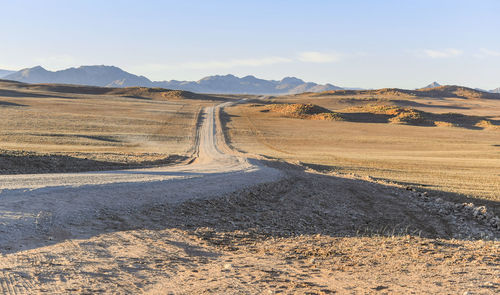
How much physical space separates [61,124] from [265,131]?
24.8 metres

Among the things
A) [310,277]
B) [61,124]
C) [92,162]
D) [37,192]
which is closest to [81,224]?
[37,192]

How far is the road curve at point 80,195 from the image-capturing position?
9.34 m

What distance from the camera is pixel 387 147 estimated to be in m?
43.7

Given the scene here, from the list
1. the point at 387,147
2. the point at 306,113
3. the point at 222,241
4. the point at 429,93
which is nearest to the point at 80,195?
the point at 222,241

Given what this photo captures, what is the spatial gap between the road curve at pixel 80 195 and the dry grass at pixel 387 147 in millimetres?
11011

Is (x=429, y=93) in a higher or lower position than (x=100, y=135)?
higher

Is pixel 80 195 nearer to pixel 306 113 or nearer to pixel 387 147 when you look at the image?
pixel 387 147

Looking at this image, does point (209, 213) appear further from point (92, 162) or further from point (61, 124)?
point (61, 124)

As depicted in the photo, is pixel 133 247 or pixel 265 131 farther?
pixel 265 131

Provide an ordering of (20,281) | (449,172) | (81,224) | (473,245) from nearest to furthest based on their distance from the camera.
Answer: (20,281), (473,245), (81,224), (449,172)

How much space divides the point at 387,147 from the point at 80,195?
37.2m

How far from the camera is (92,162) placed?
858 inches

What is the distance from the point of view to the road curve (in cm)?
934

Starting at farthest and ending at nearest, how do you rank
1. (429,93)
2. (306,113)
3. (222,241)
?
(429,93) → (306,113) → (222,241)
